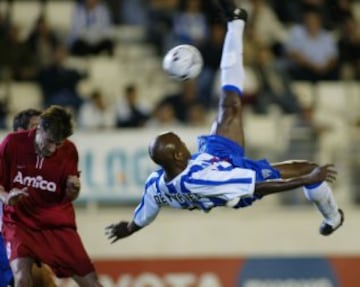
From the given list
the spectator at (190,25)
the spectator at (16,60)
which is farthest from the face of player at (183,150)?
the spectator at (16,60)

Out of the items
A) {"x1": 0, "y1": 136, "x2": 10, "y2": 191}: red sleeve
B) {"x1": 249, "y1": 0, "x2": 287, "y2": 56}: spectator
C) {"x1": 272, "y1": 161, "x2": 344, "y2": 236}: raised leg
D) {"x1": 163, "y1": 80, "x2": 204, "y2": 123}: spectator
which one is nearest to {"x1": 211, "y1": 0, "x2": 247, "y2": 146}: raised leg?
{"x1": 272, "y1": 161, "x2": 344, "y2": 236}: raised leg

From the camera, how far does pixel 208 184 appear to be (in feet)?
26.8

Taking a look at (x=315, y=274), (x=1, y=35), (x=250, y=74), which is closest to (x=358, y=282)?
(x=315, y=274)

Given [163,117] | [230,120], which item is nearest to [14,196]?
[230,120]

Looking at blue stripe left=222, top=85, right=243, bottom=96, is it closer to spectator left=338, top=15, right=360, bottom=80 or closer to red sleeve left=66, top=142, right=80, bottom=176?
red sleeve left=66, top=142, right=80, bottom=176

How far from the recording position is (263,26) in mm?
14070

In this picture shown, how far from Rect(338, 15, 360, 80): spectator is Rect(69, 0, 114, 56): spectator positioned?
2.42 m

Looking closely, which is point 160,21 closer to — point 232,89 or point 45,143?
point 232,89

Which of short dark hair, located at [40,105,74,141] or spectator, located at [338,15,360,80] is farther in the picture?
spectator, located at [338,15,360,80]

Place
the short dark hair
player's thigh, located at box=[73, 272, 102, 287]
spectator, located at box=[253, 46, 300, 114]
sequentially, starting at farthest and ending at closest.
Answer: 1. spectator, located at box=[253, 46, 300, 114]
2. player's thigh, located at box=[73, 272, 102, 287]
3. the short dark hair

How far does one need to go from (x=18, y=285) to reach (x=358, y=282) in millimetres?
4624

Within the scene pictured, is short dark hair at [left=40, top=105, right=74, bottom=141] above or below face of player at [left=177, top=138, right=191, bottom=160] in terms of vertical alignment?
above

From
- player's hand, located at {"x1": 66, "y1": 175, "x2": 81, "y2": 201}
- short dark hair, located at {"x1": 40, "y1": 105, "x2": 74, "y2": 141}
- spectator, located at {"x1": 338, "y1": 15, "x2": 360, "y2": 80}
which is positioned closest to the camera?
short dark hair, located at {"x1": 40, "y1": 105, "x2": 74, "y2": 141}

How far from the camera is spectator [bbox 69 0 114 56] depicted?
535 inches
